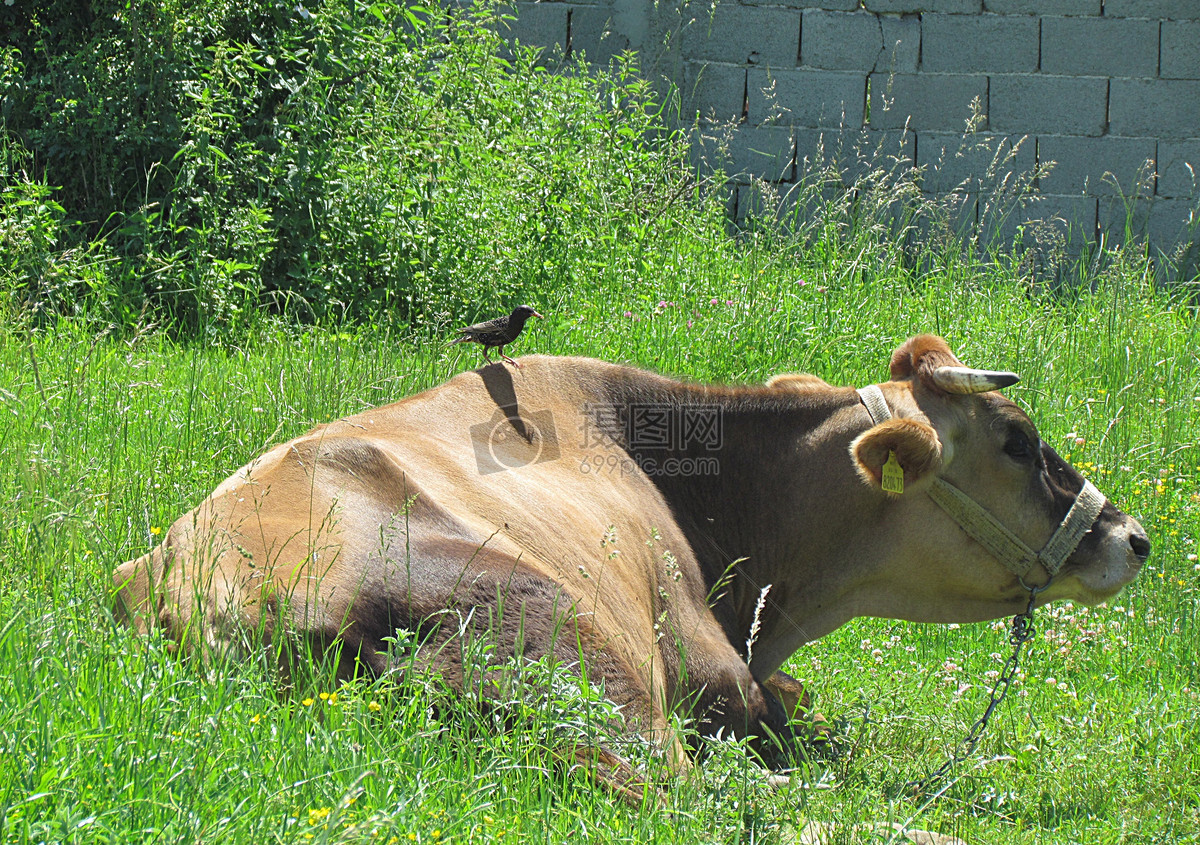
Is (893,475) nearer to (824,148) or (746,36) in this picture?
(824,148)

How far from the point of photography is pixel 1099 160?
9.23 m

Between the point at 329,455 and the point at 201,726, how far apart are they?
1024 mm

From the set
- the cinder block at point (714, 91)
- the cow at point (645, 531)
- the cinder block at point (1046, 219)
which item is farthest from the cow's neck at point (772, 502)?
the cinder block at point (1046, 219)

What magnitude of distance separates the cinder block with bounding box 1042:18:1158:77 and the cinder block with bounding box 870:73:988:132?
61 centimetres

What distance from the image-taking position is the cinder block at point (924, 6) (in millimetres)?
9062

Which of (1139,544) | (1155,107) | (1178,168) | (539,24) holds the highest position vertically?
(539,24)

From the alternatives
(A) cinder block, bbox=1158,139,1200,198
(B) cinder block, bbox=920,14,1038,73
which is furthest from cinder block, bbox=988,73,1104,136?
(A) cinder block, bbox=1158,139,1200,198

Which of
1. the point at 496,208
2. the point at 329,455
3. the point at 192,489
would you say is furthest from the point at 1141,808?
the point at 496,208

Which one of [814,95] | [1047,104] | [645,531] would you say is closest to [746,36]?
[814,95]

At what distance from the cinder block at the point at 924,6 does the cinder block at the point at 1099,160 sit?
1206mm

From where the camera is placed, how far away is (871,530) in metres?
3.95

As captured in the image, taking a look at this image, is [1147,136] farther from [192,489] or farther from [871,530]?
[192,489]

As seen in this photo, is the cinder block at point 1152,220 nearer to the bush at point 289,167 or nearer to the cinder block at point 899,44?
the cinder block at point 899,44

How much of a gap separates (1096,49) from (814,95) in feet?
7.59
